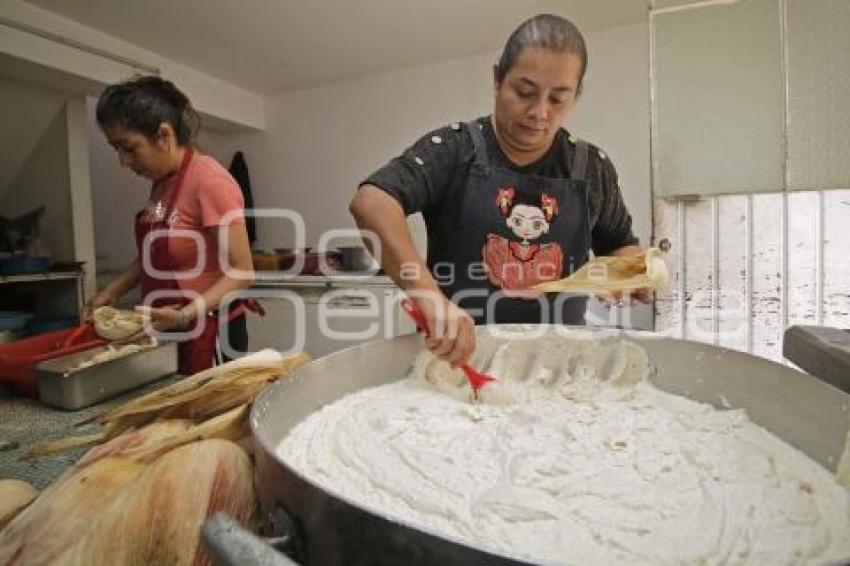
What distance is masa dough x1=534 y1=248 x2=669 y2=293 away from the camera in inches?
35.1

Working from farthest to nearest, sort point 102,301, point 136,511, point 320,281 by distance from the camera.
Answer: point 320,281 < point 102,301 < point 136,511

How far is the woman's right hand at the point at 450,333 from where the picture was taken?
0.78 metres

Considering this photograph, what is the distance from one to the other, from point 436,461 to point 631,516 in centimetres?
22

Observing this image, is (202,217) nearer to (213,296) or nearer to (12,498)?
(213,296)

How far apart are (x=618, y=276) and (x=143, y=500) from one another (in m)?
0.87

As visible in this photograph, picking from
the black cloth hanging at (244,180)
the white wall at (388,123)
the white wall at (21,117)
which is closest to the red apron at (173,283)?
the white wall at (21,117)

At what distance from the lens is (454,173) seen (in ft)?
3.79

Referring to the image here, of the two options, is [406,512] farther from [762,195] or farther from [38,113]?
[38,113]

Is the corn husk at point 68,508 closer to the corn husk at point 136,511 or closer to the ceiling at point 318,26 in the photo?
the corn husk at point 136,511

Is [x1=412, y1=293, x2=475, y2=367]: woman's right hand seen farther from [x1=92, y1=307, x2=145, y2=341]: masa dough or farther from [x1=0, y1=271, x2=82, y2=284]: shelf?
[x1=0, y1=271, x2=82, y2=284]: shelf

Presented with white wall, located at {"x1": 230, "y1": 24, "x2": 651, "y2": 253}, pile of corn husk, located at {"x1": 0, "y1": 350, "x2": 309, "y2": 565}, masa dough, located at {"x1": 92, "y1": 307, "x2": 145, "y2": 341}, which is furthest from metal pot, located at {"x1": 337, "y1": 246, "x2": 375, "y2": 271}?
pile of corn husk, located at {"x1": 0, "y1": 350, "x2": 309, "y2": 565}

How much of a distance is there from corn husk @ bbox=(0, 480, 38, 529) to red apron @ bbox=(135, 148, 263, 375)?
821 mm

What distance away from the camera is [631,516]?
1.55 ft

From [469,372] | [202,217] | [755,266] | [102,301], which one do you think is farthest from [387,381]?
[755,266]
